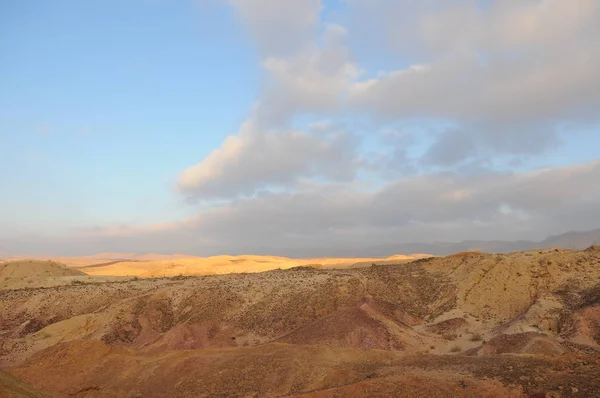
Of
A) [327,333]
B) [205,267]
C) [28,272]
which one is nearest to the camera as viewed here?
[327,333]

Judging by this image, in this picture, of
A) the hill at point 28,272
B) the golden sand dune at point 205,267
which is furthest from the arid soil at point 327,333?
the golden sand dune at point 205,267

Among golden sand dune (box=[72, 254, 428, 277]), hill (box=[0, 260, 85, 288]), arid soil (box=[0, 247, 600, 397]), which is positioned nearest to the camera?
arid soil (box=[0, 247, 600, 397])

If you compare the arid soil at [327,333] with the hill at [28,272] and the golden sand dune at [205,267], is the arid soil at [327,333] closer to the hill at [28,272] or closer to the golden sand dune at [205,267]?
the hill at [28,272]

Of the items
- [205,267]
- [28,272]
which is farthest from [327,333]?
[28,272]

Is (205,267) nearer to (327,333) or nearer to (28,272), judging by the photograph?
(28,272)

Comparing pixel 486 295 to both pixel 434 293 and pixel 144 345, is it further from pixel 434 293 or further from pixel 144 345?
pixel 144 345

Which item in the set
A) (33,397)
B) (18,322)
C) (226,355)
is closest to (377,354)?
(226,355)

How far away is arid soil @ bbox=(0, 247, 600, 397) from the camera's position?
13.5m

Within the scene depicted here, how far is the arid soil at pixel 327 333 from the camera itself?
13477 mm

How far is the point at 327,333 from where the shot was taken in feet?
75.3

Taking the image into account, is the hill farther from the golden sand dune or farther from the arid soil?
the arid soil

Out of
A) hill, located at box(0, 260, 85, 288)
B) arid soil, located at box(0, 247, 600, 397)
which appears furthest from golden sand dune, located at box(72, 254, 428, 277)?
arid soil, located at box(0, 247, 600, 397)

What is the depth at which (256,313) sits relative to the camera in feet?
97.0

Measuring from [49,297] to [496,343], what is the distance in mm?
31711
